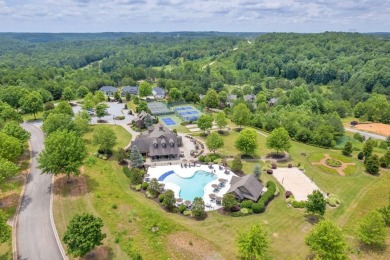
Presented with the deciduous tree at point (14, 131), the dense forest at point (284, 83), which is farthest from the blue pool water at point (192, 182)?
the dense forest at point (284, 83)

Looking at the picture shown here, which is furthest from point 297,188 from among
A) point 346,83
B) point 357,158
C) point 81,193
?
point 346,83

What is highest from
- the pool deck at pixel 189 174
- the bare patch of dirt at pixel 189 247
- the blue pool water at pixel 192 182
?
the bare patch of dirt at pixel 189 247

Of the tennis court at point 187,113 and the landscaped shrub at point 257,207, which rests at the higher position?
the landscaped shrub at point 257,207

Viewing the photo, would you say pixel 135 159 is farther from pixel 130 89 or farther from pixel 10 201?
pixel 130 89

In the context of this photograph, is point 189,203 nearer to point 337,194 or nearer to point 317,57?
point 337,194

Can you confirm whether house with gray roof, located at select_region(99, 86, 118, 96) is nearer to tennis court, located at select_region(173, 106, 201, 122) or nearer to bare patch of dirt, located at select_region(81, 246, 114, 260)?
tennis court, located at select_region(173, 106, 201, 122)

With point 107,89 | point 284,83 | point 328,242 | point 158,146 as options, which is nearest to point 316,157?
point 328,242

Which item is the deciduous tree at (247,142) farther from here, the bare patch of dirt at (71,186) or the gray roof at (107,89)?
the gray roof at (107,89)
